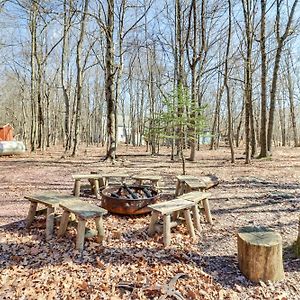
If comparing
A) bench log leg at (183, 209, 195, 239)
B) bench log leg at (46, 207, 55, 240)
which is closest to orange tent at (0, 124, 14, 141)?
bench log leg at (46, 207, 55, 240)

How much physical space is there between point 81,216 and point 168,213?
122 centimetres

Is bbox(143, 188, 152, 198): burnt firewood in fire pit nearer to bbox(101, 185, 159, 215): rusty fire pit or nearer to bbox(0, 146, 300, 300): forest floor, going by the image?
bbox(101, 185, 159, 215): rusty fire pit

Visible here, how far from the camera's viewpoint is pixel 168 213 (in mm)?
3949

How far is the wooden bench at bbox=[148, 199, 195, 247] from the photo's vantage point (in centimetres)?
399

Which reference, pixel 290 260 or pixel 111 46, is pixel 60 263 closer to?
pixel 290 260

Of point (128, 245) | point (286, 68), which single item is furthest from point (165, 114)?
point (286, 68)

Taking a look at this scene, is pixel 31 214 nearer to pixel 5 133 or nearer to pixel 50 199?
pixel 50 199

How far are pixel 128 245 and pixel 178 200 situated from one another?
1082 mm

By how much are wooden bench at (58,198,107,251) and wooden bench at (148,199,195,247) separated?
0.78 metres

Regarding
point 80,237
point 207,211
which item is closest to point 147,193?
point 207,211

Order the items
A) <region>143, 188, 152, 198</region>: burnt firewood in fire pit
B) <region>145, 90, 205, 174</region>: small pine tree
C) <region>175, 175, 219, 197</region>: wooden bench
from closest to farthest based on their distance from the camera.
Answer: <region>143, 188, 152, 198</region>: burnt firewood in fire pit < <region>175, 175, 219, 197</region>: wooden bench < <region>145, 90, 205, 174</region>: small pine tree

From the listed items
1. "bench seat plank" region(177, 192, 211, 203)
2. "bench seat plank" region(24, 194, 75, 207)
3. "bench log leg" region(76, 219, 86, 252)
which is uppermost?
"bench seat plank" region(24, 194, 75, 207)

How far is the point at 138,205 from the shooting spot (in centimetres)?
514

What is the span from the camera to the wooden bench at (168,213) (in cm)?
399
